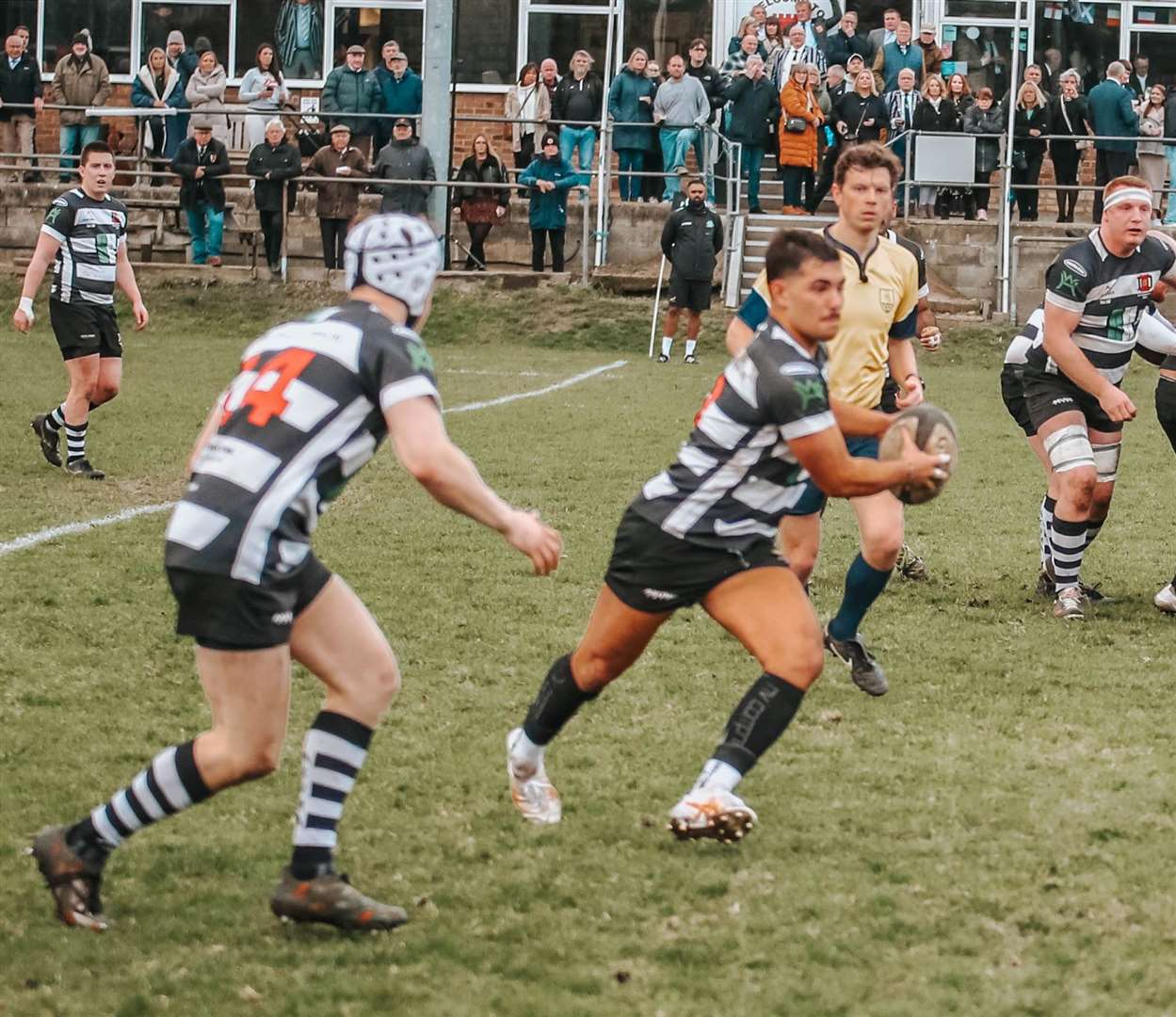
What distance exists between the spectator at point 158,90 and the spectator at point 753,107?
757 centimetres

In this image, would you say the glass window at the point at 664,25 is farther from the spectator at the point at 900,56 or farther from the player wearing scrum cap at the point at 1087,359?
the player wearing scrum cap at the point at 1087,359

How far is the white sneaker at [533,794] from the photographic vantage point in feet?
18.6

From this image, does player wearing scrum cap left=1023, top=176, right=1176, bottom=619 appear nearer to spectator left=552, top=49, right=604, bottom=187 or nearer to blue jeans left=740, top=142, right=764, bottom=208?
blue jeans left=740, top=142, right=764, bottom=208

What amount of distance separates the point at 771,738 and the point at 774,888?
475 mm

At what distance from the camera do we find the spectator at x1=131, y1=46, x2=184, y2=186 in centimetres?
2445

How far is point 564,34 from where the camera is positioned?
93.9 ft

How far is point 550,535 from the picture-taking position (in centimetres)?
448

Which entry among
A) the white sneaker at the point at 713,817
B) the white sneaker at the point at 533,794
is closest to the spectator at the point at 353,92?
the white sneaker at the point at 533,794

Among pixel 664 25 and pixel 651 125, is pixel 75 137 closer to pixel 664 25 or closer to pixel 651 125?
pixel 651 125

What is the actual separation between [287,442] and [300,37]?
25.2 metres

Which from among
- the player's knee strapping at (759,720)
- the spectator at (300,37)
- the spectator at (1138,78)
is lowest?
the player's knee strapping at (759,720)

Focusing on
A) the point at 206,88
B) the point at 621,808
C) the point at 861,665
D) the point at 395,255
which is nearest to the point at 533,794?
the point at 621,808

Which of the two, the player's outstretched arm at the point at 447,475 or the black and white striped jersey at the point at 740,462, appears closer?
the player's outstretched arm at the point at 447,475

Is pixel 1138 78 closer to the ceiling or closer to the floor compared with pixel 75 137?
closer to the ceiling
